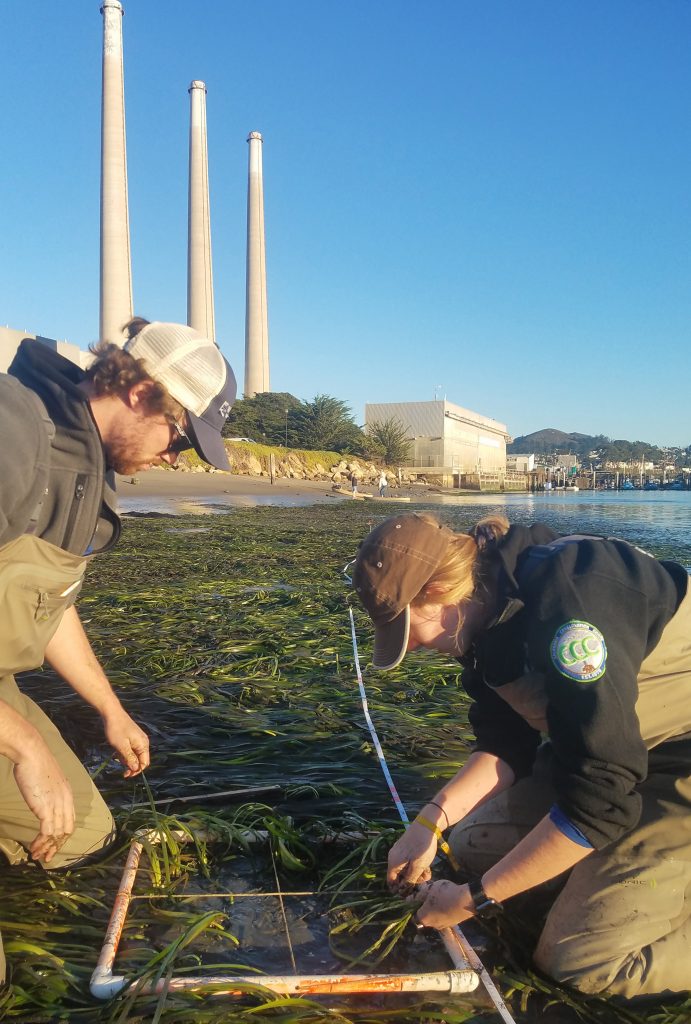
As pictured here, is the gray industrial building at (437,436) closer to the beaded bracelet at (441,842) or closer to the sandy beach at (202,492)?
the sandy beach at (202,492)

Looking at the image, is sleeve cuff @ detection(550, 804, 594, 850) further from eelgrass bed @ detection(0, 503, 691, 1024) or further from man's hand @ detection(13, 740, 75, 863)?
man's hand @ detection(13, 740, 75, 863)

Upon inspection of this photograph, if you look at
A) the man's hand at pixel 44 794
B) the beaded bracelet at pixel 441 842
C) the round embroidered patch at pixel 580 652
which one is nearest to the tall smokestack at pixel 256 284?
the beaded bracelet at pixel 441 842

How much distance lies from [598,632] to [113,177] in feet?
195

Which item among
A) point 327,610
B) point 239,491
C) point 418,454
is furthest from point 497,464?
point 327,610

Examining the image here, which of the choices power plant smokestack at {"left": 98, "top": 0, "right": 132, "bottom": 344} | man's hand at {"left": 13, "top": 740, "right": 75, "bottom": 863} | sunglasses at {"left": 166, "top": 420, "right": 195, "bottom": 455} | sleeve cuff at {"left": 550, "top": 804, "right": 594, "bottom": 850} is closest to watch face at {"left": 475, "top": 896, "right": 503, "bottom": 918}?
sleeve cuff at {"left": 550, "top": 804, "right": 594, "bottom": 850}

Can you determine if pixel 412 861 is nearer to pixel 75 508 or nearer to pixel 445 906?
pixel 445 906

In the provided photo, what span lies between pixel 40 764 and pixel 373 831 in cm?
117

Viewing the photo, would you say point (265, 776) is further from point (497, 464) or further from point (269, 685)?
point (497, 464)

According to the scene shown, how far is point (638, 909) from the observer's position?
1.83m

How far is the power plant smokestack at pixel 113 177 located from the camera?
171ft

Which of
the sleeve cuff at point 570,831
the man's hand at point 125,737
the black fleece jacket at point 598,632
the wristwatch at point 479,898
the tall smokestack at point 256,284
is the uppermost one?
the tall smokestack at point 256,284

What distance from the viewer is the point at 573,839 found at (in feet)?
5.54

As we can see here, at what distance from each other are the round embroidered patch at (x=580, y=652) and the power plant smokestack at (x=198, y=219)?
6220 centimetres

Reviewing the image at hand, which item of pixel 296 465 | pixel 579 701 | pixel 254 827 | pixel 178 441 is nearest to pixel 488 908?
pixel 579 701
